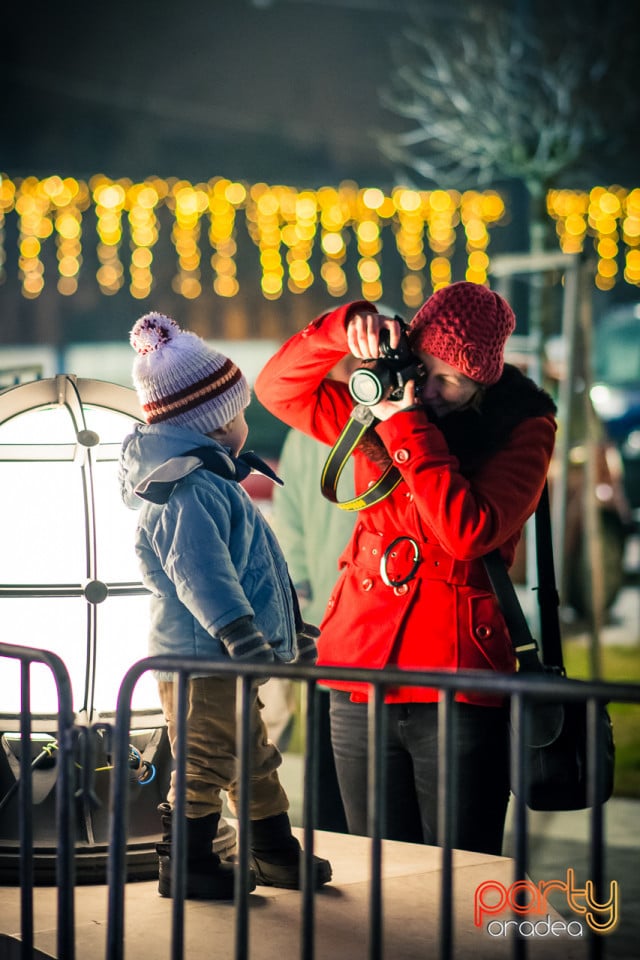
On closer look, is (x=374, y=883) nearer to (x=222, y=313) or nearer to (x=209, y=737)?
(x=209, y=737)

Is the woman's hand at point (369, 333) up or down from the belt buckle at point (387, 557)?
up

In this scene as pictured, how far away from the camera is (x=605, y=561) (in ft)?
33.8

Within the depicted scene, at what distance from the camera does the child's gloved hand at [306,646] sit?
3211mm

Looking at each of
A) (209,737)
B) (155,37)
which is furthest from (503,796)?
(155,37)

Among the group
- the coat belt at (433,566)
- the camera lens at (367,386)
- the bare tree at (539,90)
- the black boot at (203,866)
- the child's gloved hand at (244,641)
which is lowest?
the black boot at (203,866)

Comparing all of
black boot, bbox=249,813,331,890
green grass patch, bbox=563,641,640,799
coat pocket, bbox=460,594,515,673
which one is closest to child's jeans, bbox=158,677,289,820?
black boot, bbox=249,813,331,890

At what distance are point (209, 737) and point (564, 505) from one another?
13.2 ft

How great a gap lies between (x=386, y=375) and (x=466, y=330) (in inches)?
8.8

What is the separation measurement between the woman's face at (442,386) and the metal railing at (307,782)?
89cm

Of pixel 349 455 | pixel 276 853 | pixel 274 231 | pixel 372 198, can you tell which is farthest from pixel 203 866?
pixel 274 231

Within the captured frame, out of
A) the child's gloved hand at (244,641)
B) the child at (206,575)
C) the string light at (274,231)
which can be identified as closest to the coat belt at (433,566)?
the child at (206,575)

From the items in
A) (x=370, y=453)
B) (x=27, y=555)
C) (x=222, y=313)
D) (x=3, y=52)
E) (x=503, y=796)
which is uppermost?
(x=3, y=52)

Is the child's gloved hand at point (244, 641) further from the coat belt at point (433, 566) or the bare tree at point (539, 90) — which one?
the bare tree at point (539, 90)

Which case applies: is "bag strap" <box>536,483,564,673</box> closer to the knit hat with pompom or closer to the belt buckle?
the belt buckle
